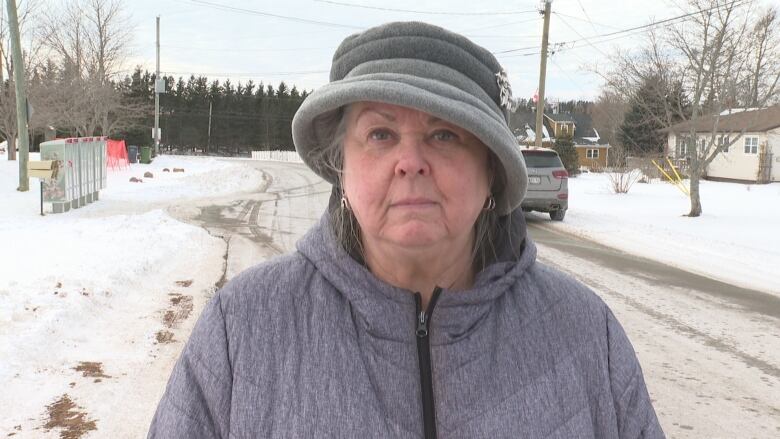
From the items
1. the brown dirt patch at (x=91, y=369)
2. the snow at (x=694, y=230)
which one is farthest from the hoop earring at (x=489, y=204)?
the snow at (x=694, y=230)

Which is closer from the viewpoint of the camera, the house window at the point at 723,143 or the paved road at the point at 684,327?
the paved road at the point at 684,327

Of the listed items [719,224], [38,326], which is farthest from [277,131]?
[38,326]

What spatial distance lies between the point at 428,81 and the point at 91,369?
13.8ft

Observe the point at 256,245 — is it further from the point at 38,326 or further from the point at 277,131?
the point at 277,131

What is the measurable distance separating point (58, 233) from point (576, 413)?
10515 mm

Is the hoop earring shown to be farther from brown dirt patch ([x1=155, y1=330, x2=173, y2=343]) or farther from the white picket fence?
the white picket fence

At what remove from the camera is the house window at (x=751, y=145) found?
35750 millimetres

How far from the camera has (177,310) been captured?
21.1 feet

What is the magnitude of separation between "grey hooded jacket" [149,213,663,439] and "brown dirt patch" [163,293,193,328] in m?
4.75

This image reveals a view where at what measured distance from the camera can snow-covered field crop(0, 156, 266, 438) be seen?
407 centimetres

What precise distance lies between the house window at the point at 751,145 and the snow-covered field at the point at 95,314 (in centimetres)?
3373

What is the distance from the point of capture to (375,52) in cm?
151

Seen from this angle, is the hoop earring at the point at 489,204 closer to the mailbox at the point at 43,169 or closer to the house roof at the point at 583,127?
the mailbox at the point at 43,169

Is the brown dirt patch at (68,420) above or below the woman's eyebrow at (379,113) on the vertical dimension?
Result: below
